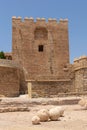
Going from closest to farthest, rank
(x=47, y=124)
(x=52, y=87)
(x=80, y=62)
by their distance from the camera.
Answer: (x=47, y=124) < (x=52, y=87) < (x=80, y=62)

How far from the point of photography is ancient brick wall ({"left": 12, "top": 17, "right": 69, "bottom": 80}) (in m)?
32.5

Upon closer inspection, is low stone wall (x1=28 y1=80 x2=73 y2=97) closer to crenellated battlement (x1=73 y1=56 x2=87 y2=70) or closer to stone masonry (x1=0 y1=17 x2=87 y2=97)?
crenellated battlement (x1=73 y1=56 x2=87 y2=70)

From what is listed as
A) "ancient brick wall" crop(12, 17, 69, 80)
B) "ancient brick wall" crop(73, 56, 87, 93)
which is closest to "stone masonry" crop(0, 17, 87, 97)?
"ancient brick wall" crop(12, 17, 69, 80)

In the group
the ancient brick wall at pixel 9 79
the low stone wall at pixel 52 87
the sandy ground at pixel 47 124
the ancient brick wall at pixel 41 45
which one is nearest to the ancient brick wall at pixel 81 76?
the low stone wall at pixel 52 87

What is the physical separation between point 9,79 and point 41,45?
10012 millimetres

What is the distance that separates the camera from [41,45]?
33156 millimetres

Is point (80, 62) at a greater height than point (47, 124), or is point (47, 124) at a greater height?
point (80, 62)

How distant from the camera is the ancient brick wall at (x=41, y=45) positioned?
32500 millimetres

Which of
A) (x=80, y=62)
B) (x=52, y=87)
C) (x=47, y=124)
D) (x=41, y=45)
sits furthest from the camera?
(x=41, y=45)

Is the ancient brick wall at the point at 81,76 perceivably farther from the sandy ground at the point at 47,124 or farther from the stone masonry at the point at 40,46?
the sandy ground at the point at 47,124

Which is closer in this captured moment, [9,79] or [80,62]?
[9,79]

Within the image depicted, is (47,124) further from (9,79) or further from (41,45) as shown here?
(41,45)

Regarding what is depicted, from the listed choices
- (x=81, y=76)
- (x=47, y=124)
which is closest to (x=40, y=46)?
(x=81, y=76)

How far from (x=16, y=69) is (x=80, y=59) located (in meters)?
5.45
